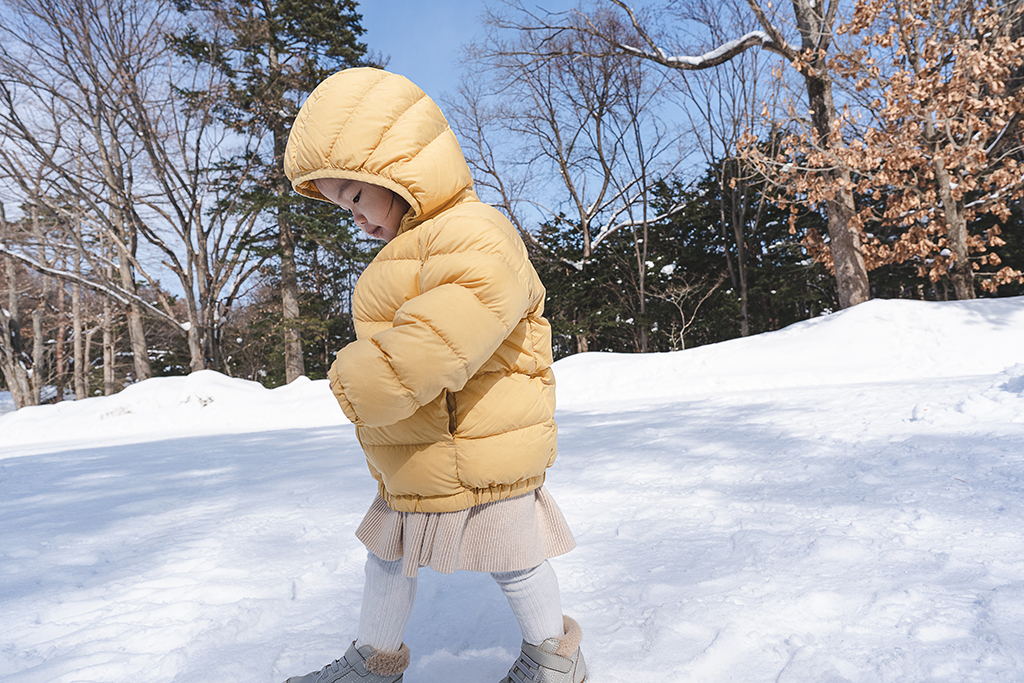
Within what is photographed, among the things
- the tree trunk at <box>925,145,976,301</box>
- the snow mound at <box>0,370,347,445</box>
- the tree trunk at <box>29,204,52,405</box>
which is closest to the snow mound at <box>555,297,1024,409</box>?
the tree trunk at <box>925,145,976,301</box>

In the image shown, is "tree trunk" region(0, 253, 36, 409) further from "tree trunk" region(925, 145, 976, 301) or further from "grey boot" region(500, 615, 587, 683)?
"tree trunk" region(925, 145, 976, 301)

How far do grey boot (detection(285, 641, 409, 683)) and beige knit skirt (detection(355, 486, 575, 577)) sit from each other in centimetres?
22

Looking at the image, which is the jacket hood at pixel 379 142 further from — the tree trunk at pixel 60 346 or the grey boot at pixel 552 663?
the tree trunk at pixel 60 346

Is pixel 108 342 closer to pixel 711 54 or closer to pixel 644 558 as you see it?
pixel 711 54

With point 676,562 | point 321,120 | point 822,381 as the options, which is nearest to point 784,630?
point 676,562

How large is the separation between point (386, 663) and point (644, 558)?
0.99m

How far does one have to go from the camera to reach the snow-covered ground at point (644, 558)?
139 centimetres

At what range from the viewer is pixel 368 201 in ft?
4.28

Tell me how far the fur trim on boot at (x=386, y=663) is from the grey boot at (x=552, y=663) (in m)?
0.26

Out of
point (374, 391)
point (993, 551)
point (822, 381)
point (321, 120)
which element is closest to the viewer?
point (374, 391)

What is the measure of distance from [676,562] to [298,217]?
12.7 metres

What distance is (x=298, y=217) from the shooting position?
1280 cm

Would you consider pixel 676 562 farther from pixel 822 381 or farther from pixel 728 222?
pixel 728 222

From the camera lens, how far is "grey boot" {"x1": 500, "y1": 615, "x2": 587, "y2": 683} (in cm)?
125
